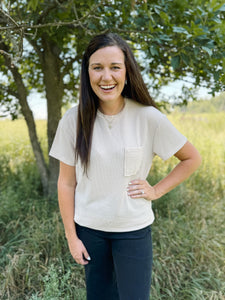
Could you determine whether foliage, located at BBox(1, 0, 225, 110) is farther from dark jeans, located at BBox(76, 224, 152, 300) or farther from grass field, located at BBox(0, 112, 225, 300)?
grass field, located at BBox(0, 112, 225, 300)

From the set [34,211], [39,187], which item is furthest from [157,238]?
[39,187]

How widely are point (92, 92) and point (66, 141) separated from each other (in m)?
0.29

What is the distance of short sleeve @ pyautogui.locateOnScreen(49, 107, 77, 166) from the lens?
59.8 inches

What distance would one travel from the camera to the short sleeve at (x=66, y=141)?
4.98 feet

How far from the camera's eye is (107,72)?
140cm

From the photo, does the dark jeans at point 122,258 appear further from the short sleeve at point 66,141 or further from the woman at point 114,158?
the short sleeve at point 66,141

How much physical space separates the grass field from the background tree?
0.61 m

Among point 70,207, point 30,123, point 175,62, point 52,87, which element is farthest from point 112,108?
point 30,123

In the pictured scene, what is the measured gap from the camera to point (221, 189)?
13.2 ft

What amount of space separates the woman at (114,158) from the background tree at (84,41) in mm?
384

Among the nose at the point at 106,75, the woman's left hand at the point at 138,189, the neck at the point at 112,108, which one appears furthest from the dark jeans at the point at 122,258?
the nose at the point at 106,75

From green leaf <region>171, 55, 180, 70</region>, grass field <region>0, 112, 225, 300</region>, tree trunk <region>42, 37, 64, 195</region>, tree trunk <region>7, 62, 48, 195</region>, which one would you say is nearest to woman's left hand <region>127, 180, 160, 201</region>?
grass field <region>0, 112, 225, 300</region>

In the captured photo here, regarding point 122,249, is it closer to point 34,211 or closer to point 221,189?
point 34,211

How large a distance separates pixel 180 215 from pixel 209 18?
2.04 meters
